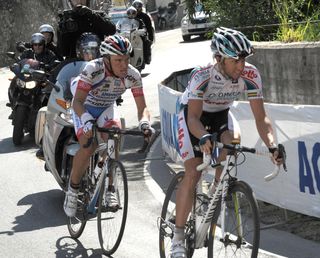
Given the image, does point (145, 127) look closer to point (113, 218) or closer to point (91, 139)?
point (91, 139)

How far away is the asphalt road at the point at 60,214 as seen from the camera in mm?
7352

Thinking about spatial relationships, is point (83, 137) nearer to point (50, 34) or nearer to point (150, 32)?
point (50, 34)

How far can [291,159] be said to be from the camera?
7.80m

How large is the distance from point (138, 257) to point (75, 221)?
109cm

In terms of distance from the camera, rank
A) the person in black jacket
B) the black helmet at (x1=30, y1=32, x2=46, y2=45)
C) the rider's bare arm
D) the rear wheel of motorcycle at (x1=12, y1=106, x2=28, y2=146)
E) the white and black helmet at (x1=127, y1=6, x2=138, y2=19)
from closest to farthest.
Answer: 1. the rider's bare arm
2. the person in black jacket
3. the rear wheel of motorcycle at (x1=12, y1=106, x2=28, y2=146)
4. the black helmet at (x1=30, y1=32, x2=46, y2=45)
5. the white and black helmet at (x1=127, y1=6, x2=138, y2=19)

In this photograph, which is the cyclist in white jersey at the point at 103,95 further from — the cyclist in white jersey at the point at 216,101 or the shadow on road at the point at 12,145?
the shadow on road at the point at 12,145

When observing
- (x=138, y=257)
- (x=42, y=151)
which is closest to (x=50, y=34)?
(x=42, y=151)

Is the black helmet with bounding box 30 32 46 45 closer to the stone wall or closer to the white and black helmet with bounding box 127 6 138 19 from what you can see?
the white and black helmet with bounding box 127 6 138 19

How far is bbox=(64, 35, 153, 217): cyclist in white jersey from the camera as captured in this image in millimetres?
6930

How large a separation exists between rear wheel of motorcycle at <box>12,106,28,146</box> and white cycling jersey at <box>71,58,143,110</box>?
5.88 meters

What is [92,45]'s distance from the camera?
32.1 feet

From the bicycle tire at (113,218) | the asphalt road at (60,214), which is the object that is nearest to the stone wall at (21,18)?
the asphalt road at (60,214)

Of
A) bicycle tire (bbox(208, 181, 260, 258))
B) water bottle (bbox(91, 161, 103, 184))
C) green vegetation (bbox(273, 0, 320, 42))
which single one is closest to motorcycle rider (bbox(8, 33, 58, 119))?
green vegetation (bbox(273, 0, 320, 42))

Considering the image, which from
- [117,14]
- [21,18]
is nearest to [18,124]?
[117,14]
